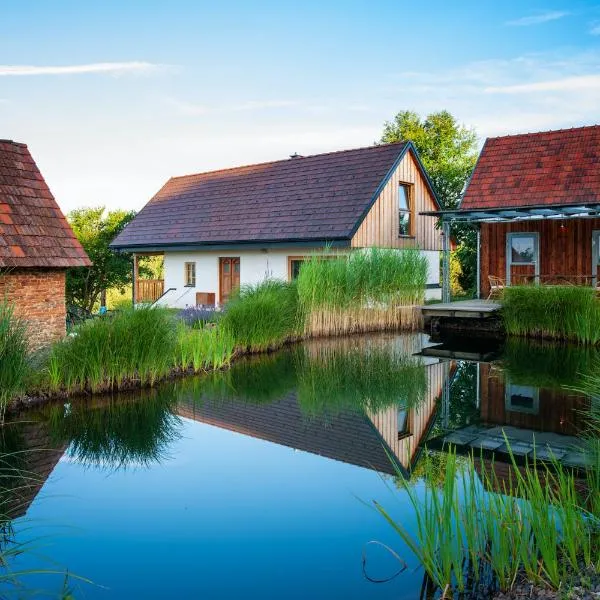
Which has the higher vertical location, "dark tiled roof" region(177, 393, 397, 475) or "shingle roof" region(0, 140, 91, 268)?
"shingle roof" region(0, 140, 91, 268)

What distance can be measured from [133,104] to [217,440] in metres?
16.6

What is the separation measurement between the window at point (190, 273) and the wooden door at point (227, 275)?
4.72ft

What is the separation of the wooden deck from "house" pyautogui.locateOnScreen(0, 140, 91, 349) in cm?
931

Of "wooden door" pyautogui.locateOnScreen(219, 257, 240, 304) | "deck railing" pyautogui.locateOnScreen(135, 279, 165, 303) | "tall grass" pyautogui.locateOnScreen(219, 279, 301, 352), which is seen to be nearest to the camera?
"tall grass" pyautogui.locateOnScreen(219, 279, 301, 352)

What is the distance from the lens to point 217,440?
744 centimetres

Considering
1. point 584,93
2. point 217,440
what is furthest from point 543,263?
point 217,440

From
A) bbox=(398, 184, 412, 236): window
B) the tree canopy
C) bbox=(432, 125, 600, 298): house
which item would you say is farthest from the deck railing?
the tree canopy

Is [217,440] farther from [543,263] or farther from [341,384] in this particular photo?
[543,263]

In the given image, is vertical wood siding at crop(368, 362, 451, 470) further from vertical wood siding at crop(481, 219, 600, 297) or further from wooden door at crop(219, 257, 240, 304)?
wooden door at crop(219, 257, 240, 304)

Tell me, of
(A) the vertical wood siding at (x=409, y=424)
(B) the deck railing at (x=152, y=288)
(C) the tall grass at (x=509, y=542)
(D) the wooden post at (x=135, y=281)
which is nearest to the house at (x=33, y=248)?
(A) the vertical wood siding at (x=409, y=424)

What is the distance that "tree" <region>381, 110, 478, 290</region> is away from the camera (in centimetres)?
2511

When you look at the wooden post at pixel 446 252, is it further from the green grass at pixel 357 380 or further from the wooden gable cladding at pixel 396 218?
the green grass at pixel 357 380

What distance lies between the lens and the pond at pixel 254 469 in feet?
14.2

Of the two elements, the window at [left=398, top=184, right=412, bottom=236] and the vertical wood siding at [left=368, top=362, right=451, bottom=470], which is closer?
the vertical wood siding at [left=368, top=362, right=451, bottom=470]
